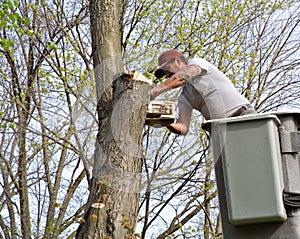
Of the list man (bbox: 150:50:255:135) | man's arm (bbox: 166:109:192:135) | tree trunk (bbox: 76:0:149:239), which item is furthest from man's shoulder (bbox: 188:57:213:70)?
tree trunk (bbox: 76:0:149:239)

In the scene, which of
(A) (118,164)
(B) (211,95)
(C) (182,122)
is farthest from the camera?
(A) (118,164)

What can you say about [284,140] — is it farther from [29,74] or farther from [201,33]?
[29,74]

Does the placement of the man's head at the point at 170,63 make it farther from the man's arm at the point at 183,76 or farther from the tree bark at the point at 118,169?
the tree bark at the point at 118,169

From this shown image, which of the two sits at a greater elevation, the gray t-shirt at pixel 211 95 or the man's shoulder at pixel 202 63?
the man's shoulder at pixel 202 63

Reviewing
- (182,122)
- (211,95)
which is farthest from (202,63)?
(182,122)

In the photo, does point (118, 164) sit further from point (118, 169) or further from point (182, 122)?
point (182, 122)

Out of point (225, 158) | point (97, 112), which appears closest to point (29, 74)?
point (97, 112)

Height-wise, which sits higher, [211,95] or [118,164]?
[211,95]

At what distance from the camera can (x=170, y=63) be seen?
359cm

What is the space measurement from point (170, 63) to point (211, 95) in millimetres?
365

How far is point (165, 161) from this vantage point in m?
7.21

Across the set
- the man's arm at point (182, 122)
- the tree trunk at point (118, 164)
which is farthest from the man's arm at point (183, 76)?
the tree trunk at point (118, 164)

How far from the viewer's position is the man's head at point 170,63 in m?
3.58

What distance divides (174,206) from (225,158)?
23.3 feet
